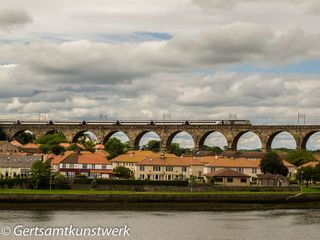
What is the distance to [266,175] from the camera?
8731 centimetres

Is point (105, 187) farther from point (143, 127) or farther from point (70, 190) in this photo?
point (143, 127)

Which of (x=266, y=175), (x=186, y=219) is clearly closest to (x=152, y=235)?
(x=186, y=219)

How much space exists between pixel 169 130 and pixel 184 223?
251ft

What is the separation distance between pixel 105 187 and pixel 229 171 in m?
15.3

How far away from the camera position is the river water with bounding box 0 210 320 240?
46219 millimetres

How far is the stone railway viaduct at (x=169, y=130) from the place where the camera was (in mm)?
117188

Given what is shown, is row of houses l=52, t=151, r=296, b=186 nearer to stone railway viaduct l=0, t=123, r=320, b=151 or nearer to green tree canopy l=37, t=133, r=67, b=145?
stone railway viaduct l=0, t=123, r=320, b=151

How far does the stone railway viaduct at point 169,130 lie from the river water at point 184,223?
5612 cm

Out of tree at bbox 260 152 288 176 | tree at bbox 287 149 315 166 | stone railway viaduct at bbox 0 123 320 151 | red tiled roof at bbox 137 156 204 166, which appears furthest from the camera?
stone railway viaduct at bbox 0 123 320 151

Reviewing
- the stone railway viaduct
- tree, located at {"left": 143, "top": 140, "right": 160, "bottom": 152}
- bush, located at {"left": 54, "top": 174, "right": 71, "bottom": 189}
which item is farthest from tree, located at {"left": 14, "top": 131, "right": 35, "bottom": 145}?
bush, located at {"left": 54, "top": 174, "right": 71, "bottom": 189}

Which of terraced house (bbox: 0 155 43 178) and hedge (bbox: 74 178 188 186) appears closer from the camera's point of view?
hedge (bbox: 74 178 188 186)

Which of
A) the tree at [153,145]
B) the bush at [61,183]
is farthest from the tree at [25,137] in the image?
the bush at [61,183]

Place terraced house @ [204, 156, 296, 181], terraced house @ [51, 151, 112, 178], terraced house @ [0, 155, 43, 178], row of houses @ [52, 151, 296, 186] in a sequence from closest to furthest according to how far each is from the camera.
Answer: row of houses @ [52, 151, 296, 186] → terraced house @ [51, 151, 112, 178] → terraced house @ [0, 155, 43, 178] → terraced house @ [204, 156, 296, 181]

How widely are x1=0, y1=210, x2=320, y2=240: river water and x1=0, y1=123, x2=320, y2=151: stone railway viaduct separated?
56.1m
